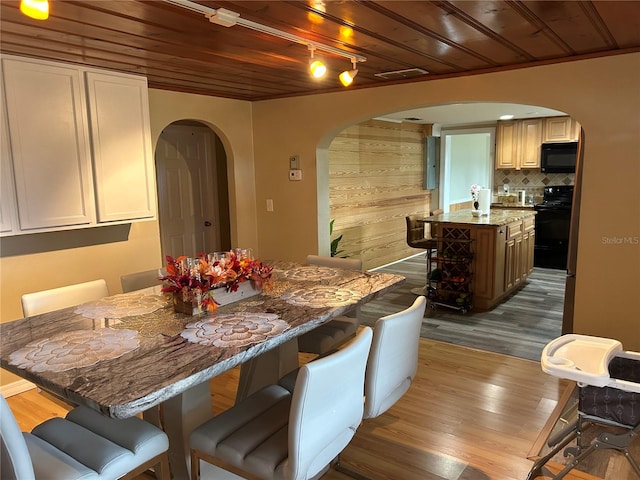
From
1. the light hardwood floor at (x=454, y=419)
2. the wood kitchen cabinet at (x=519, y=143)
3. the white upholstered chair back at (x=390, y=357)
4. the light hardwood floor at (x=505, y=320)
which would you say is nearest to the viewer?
the white upholstered chair back at (x=390, y=357)

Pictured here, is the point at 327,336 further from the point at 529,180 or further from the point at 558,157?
the point at 529,180

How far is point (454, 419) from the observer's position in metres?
2.83

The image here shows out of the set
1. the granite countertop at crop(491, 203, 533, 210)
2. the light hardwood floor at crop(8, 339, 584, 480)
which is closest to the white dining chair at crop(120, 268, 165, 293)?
the light hardwood floor at crop(8, 339, 584, 480)

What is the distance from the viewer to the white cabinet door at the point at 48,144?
9.46 feet

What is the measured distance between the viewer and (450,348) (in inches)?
154

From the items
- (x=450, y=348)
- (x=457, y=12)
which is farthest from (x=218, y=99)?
(x=450, y=348)

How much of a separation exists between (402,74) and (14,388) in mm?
3692

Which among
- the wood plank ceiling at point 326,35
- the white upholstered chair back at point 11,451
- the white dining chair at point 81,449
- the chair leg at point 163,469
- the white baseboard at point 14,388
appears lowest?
the white baseboard at point 14,388

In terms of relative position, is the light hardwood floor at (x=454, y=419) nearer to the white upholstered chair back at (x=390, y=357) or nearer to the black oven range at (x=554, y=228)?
the white upholstered chair back at (x=390, y=357)

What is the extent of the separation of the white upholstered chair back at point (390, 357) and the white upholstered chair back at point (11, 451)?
4.08 feet

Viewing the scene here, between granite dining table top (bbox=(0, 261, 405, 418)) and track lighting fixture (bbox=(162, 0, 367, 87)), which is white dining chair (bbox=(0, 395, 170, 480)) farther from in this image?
track lighting fixture (bbox=(162, 0, 367, 87))

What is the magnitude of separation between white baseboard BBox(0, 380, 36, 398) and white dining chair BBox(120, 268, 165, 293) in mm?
1106

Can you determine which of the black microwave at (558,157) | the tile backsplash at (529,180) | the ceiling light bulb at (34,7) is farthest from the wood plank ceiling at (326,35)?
the tile backsplash at (529,180)

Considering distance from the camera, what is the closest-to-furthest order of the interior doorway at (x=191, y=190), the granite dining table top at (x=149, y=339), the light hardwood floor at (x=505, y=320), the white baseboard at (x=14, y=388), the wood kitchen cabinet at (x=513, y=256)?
the granite dining table top at (x=149, y=339) < the white baseboard at (x=14, y=388) < the light hardwood floor at (x=505, y=320) < the interior doorway at (x=191, y=190) < the wood kitchen cabinet at (x=513, y=256)
